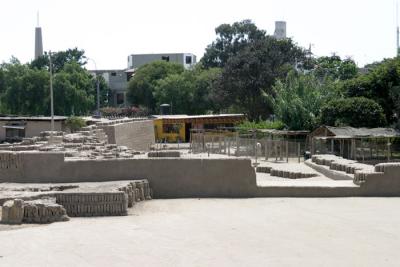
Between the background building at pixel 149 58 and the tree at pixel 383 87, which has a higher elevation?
the background building at pixel 149 58

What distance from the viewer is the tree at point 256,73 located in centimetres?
6297

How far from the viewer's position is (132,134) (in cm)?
4659

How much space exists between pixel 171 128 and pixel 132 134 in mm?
11785

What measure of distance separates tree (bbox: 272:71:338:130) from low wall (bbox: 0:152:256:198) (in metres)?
24.6

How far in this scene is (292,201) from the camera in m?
21.2

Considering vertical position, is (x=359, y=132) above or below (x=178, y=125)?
below

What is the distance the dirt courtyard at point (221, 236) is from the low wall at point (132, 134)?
18.9 m

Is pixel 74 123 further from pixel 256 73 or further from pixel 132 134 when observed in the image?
pixel 256 73

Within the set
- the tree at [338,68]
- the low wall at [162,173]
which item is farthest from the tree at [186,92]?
the low wall at [162,173]

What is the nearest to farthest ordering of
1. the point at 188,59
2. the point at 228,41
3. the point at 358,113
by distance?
the point at 358,113 < the point at 228,41 < the point at 188,59

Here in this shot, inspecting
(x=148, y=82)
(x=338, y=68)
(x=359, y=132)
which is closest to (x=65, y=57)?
Answer: (x=148, y=82)

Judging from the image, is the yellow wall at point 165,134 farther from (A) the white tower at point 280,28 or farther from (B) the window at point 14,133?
(A) the white tower at point 280,28

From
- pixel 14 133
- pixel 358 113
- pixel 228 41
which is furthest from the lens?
pixel 228 41

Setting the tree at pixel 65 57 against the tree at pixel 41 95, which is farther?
the tree at pixel 65 57
